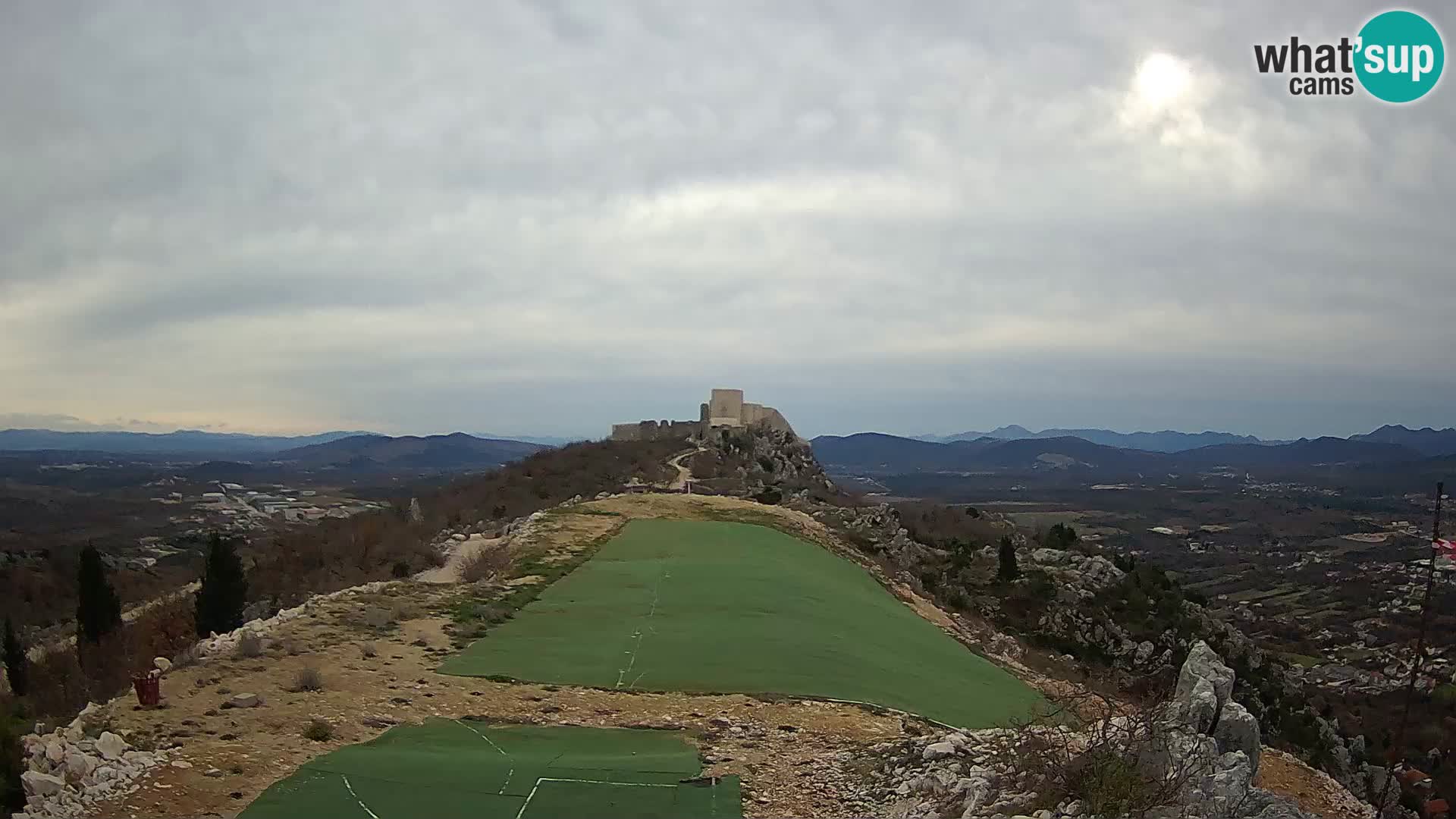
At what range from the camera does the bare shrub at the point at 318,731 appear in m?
9.66

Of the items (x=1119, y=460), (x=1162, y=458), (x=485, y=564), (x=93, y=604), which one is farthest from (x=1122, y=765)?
(x=1162, y=458)

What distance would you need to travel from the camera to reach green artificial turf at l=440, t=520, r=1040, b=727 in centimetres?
1350

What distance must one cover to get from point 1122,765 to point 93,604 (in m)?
27.5

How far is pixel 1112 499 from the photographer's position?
120875 millimetres

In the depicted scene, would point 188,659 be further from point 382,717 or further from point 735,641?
point 735,641

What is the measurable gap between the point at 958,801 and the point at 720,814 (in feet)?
6.80

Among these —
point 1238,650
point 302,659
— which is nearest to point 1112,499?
point 1238,650

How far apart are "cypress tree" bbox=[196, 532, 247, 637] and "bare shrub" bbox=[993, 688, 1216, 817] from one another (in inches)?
720

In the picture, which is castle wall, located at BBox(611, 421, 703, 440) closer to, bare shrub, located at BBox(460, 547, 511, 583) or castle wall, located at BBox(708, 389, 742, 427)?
castle wall, located at BBox(708, 389, 742, 427)

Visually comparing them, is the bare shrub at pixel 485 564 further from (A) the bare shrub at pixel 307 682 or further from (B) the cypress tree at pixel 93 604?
(B) the cypress tree at pixel 93 604

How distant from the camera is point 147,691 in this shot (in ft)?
32.2

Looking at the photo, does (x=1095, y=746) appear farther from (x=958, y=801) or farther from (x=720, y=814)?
(x=720, y=814)

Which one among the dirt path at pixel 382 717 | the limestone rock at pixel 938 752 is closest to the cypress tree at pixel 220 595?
the dirt path at pixel 382 717

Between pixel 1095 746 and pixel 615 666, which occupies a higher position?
pixel 1095 746
